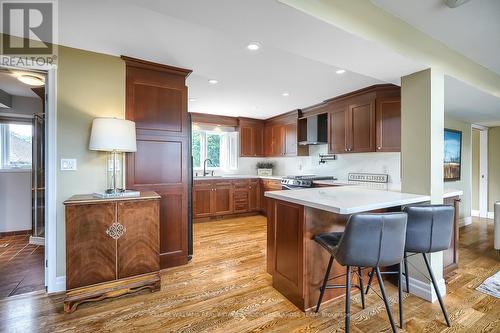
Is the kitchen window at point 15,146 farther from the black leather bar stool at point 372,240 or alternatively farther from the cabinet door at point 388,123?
the cabinet door at point 388,123

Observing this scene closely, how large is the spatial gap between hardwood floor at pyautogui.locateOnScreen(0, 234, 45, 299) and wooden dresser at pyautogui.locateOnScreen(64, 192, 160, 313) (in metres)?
0.65

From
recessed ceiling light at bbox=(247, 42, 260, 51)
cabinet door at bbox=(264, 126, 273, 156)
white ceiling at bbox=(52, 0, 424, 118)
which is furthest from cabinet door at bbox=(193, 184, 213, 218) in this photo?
recessed ceiling light at bbox=(247, 42, 260, 51)

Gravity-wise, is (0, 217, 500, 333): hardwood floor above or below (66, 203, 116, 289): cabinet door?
below

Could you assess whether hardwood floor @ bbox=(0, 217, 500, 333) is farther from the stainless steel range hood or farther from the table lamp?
the stainless steel range hood

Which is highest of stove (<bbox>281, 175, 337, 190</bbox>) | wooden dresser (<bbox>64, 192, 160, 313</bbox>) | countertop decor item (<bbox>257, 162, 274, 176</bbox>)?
countertop decor item (<bbox>257, 162, 274, 176</bbox>)

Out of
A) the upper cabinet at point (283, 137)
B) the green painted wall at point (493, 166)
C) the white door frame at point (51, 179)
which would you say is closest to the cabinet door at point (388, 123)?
the upper cabinet at point (283, 137)

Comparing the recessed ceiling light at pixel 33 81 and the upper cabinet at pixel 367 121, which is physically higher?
the recessed ceiling light at pixel 33 81

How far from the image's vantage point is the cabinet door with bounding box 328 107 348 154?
389 cm

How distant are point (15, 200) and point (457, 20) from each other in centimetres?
576

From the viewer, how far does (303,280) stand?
75.2 inches

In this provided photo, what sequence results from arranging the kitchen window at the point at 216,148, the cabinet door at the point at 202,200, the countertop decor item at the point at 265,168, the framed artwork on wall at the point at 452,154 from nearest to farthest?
1. the framed artwork on wall at the point at 452,154
2. the cabinet door at the point at 202,200
3. the kitchen window at the point at 216,148
4. the countertop decor item at the point at 265,168

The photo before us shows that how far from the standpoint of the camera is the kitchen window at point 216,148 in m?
5.55

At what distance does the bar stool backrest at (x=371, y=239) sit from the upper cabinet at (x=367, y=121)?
2.13 m

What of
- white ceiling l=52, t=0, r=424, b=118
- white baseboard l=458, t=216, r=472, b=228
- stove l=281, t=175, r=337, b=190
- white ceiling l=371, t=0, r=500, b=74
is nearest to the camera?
white ceiling l=52, t=0, r=424, b=118
